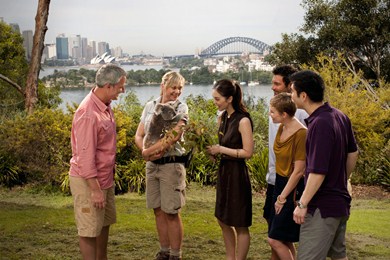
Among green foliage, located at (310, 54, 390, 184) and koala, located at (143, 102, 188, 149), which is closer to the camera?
koala, located at (143, 102, 188, 149)

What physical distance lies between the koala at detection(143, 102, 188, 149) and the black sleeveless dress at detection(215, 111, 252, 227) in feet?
1.46

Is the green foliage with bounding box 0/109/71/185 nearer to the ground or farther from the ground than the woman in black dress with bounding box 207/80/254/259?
nearer to the ground

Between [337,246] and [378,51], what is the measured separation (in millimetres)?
21987

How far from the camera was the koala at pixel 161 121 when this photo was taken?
15.1ft

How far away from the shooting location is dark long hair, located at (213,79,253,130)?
14.1 ft

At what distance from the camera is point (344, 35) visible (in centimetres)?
2328

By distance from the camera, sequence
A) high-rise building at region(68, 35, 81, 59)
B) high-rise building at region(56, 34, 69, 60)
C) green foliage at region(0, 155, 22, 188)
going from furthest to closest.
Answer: high-rise building at region(68, 35, 81, 59), high-rise building at region(56, 34, 69, 60), green foliage at region(0, 155, 22, 188)

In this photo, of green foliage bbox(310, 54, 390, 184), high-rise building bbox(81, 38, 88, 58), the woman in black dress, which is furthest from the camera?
high-rise building bbox(81, 38, 88, 58)

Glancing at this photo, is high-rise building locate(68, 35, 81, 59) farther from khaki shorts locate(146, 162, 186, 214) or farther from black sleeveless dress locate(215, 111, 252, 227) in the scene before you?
black sleeveless dress locate(215, 111, 252, 227)

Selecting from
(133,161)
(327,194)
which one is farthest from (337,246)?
(133,161)

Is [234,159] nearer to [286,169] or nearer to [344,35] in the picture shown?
[286,169]

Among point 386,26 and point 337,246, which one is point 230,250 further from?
point 386,26

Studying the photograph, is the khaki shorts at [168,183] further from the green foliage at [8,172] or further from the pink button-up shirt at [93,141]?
the green foliage at [8,172]

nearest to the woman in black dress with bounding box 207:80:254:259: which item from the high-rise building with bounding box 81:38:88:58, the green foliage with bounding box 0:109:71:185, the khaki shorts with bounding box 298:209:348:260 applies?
the khaki shorts with bounding box 298:209:348:260
